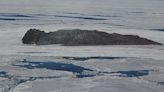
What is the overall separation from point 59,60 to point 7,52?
1558 mm

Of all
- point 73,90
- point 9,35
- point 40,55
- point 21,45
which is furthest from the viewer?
point 9,35

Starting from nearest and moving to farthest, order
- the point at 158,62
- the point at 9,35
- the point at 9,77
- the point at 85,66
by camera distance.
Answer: the point at 9,77 < the point at 85,66 < the point at 158,62 < the point at 9,35

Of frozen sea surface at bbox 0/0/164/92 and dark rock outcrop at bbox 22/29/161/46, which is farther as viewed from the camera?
dark rock outcrop at bbox 22/29/161/46

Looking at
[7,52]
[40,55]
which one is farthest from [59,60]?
[7,52]

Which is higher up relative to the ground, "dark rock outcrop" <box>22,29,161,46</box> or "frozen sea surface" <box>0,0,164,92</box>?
"dark rock outcrop" <box>22,29,161,46</box>

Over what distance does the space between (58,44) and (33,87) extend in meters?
5.74

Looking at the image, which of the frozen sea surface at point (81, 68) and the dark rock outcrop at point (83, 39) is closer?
the frozen sea surface at point (81, 68)

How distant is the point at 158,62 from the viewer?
27.8ft

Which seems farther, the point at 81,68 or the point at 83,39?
the point at 83,39

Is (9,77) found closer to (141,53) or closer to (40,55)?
(40,55)

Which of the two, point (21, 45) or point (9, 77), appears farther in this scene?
point (21, 45)

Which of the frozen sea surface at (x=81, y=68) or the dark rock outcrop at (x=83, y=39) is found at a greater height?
the dark rock outcrop at (x=83, y=39)

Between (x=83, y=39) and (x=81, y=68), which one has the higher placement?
(x=83, y=39)

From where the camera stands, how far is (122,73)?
725 cm
